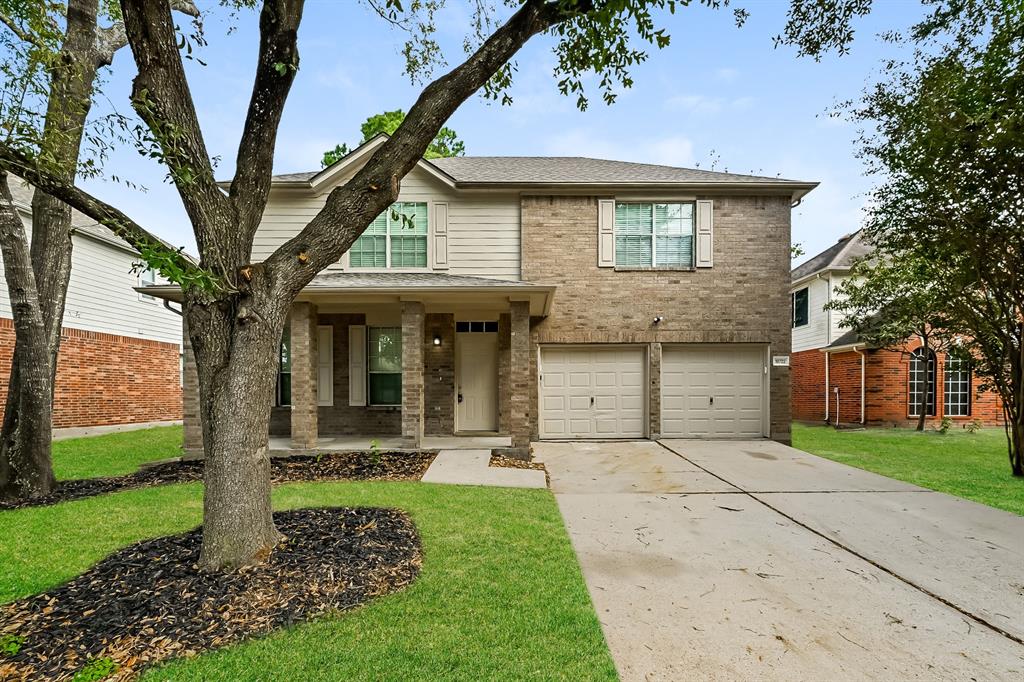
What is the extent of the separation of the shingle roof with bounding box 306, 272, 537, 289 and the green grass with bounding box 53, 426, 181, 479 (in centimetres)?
445

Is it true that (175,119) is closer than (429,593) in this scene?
No

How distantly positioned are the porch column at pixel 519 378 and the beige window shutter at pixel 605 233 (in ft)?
9.58

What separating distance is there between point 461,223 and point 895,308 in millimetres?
9831

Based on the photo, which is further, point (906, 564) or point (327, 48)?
point (327, 48)

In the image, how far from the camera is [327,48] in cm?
573

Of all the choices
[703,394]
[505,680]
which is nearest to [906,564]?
[505,680]

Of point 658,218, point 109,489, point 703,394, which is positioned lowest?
point 109,489

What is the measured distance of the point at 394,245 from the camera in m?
10.5

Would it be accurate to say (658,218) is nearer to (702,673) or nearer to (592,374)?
(592,374)

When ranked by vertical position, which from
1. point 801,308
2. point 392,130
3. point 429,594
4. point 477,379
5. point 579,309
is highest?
point 392,130

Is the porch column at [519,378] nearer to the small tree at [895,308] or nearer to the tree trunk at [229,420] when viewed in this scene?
the tree trunk at [229,420]

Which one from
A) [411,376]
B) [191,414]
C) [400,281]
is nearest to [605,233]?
[400,281]

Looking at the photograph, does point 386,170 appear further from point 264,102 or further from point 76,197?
point 76,197

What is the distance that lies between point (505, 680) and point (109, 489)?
6.93 m
